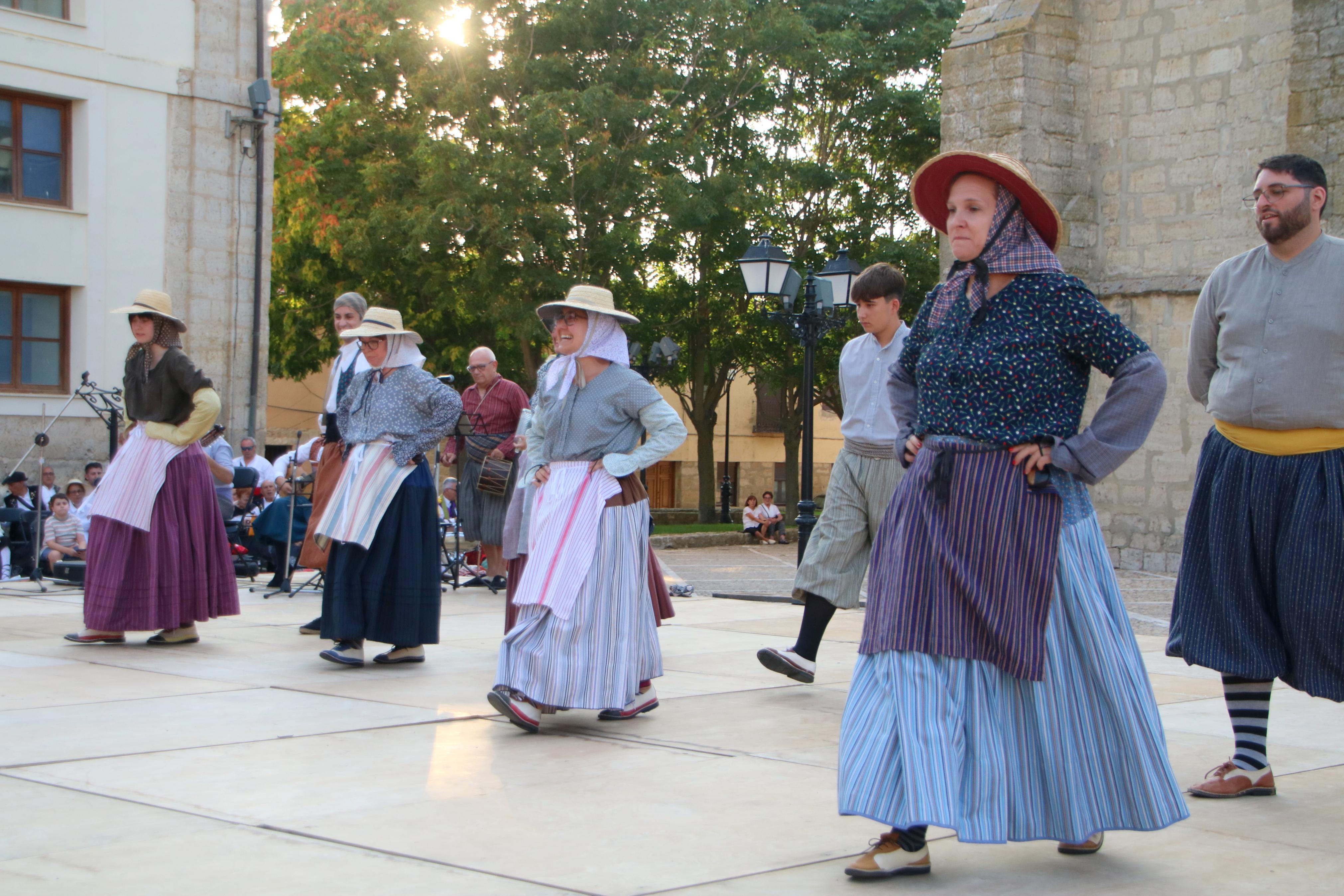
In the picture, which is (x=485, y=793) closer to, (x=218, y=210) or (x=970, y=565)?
(x=970, y=565)

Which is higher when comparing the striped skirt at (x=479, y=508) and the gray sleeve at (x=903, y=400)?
the gray sleeve at (x=903, y=400)

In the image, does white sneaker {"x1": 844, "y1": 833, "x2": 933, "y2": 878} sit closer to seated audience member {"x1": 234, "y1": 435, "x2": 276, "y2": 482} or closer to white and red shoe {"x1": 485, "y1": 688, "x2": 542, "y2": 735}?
white and red shoe {"x1": 485, "y1": 688, "x2": 542, "y2": 735}

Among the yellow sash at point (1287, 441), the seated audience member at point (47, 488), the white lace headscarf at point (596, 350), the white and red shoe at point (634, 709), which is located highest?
the white lace headscarf at point (596, 350)

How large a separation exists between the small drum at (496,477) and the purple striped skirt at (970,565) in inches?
298

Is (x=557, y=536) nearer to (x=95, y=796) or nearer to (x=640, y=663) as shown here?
(x=640, y=663)

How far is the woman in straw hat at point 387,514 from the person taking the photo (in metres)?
7.05

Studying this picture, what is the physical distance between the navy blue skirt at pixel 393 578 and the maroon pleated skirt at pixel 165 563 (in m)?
1.01

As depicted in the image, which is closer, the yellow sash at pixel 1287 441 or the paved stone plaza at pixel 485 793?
the paved stone plaza at pixel 485 793

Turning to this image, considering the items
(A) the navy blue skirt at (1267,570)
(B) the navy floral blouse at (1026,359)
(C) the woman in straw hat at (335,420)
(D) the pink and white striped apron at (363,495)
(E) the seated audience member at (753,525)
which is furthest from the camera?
(E) the seated audience member at (753,525)

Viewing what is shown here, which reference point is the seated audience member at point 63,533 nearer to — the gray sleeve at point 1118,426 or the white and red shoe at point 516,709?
the white and red shoe at point 516,709

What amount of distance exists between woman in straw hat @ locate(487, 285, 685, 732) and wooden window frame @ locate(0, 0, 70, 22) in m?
14.8

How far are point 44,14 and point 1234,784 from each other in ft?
58.7

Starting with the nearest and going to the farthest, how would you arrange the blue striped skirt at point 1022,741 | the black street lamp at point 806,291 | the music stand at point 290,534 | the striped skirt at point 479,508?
the blue striped skirt at point 1022,741 → the music stand at point 290,534 → the striped skirt at point 479,508 → the black street lamp at point 806,291

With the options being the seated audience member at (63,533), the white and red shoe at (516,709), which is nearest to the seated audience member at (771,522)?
the seated audience member at (63,533)
